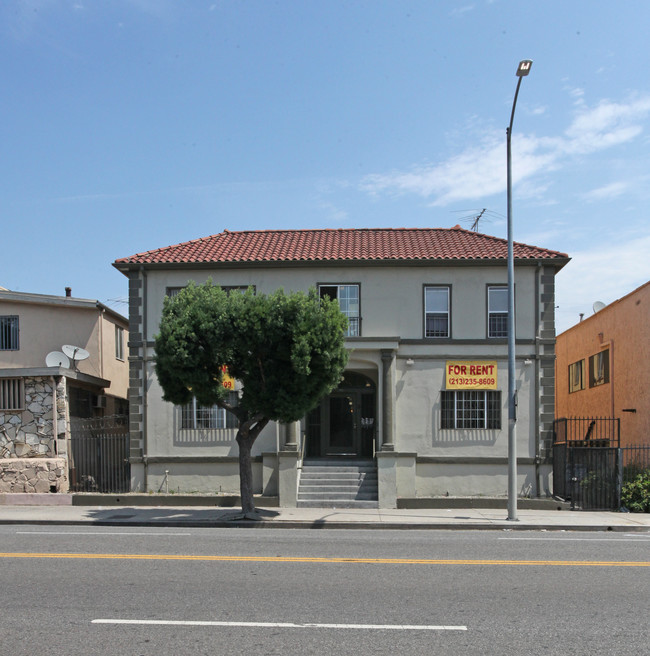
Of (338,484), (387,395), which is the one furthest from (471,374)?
(338,484)

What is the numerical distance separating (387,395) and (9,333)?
12296 millimetres

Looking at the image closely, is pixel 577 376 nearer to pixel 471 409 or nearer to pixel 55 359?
pixel 471 409

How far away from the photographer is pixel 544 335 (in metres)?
20.3

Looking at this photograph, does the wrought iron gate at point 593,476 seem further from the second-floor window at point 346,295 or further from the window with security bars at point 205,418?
the window with security bars at point 205,418

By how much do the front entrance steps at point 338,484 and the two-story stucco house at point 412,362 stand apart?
42cm

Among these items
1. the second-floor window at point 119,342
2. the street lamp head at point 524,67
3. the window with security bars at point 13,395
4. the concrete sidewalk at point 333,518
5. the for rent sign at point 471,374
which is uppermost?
the street lamp head at point 524,67

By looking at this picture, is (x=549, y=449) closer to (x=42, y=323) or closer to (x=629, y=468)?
(x=629, y=468)

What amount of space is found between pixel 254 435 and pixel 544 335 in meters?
8.57

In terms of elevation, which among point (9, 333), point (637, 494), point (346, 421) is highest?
point (9, 333)

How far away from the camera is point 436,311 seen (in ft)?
67.6

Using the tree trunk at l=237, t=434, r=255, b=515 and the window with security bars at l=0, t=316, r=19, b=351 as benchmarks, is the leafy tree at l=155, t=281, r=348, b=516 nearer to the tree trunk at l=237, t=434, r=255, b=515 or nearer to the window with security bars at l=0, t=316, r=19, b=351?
the tree trunk at l=237, t=434, r=255, b=515

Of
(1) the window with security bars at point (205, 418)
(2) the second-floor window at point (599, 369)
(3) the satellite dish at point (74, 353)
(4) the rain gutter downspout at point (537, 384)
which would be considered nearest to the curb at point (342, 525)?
(4) the rain gutter downspout at point (537, 384)

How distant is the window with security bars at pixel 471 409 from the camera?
66.5 ft

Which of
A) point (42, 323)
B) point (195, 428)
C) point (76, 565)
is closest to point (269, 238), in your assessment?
point (195, 428)
